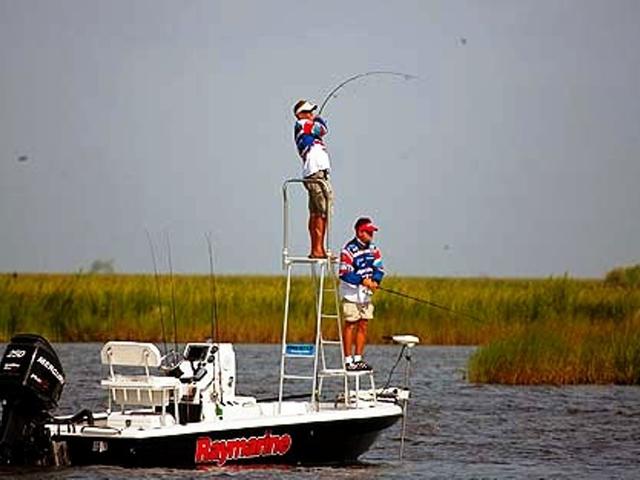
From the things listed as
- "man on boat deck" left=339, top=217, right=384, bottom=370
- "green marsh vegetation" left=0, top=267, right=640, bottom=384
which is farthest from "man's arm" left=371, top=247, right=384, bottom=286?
"green marsh vegetation" left=0, top=267, right=640, bottom=384

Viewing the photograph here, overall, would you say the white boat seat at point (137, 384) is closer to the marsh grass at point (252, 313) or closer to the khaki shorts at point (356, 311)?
the khaki shorts at point (356, 311)

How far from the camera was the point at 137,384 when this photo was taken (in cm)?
2108

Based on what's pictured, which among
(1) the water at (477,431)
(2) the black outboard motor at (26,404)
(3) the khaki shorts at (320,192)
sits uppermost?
(3) the khaki shorts at (320,192)

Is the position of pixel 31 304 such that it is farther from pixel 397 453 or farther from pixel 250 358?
pixel 397 453

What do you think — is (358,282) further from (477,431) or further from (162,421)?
(477,431)

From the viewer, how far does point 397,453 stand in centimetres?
2530

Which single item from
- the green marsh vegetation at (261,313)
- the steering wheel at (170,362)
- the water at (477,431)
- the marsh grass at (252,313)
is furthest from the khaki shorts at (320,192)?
the marsh grass at (252,313)

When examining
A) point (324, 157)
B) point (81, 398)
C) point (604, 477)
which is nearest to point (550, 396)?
point (81, 398)

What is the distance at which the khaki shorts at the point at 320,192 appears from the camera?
2209cm

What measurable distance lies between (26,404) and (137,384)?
115 centimetres

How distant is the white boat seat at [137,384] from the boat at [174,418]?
10mm

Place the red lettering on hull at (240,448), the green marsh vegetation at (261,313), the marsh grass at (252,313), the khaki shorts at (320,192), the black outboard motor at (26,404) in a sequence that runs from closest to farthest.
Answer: the black outboard motor at (26,404) → the red lettering on hull at (240,448) → the khaki shorts at (320,192) → the green marsh vegetation at (261,313) → the marsh grass at (252,313)

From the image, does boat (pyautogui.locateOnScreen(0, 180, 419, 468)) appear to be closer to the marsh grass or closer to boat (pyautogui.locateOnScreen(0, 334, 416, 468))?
boat (pyautogui.locateOnScreen(0, 334, 416, 468))

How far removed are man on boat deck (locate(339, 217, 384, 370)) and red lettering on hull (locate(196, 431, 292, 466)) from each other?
1327 millimetres
